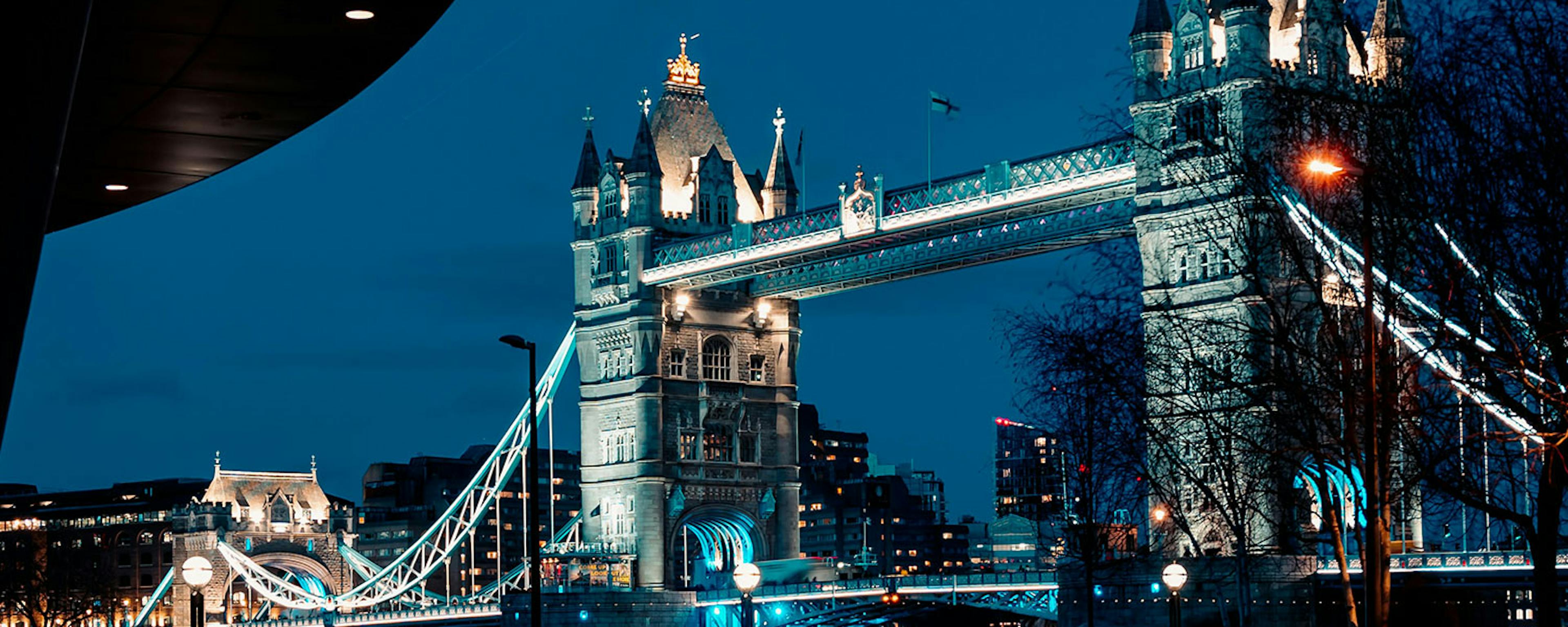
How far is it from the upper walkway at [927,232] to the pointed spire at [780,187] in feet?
11.0

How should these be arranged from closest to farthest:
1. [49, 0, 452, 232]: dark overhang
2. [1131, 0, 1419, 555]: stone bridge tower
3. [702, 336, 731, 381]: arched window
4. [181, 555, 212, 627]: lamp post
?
[49, 0, 452, 232]: dark overhang → [181, 555, 212, 627]: lamp post → [1131, 0, 1419, 555]: stone bridge tower → [702, 336, 731, 381]: arched window

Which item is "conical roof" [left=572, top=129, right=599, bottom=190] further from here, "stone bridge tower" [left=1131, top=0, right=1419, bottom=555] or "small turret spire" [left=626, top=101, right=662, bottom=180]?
"stone bridge tower" [left=1131, top=0, right=1419, bottom=555]

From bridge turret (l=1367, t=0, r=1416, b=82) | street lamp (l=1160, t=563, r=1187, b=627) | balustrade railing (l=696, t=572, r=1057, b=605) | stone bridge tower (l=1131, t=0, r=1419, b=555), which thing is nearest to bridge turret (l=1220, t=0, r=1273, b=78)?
stone bridge tower (l=1131, t=0, r=1419, b=555)

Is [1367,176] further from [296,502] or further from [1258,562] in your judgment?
[296,502]

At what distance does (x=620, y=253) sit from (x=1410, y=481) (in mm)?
61153

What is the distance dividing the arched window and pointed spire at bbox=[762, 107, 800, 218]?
571 cm

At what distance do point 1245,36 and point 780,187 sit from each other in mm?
31278

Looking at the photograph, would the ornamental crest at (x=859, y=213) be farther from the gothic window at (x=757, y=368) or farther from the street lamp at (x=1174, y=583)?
the street lamp at (x=1174, y=583)

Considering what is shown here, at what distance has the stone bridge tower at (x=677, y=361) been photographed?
284 feet

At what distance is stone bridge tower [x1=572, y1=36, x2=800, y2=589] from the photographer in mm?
86500

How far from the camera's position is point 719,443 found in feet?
293

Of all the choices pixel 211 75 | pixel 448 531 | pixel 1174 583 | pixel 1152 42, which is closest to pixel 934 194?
pixel 1152 42

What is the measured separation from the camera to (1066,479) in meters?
58.6

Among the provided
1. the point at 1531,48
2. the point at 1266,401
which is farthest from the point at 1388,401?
the point at 1266,401
